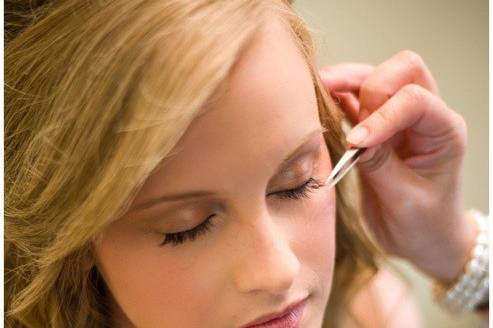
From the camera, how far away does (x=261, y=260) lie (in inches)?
24.0

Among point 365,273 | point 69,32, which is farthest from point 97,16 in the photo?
point 365,273

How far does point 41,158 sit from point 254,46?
0.73 ft

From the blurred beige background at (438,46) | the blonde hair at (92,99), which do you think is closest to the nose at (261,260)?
the blonde hair at (92,99)

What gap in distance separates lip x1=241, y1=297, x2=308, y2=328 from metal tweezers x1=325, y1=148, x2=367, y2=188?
13 cm

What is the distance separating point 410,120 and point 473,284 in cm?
33

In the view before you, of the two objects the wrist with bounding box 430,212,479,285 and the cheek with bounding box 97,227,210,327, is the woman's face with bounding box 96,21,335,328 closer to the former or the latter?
the cheek with bounding box 97,227,210,327

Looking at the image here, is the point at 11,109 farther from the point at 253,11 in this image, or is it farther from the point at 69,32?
the point at 253,11

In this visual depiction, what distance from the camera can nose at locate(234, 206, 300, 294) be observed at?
0.61 meters

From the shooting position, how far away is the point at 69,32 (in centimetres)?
58

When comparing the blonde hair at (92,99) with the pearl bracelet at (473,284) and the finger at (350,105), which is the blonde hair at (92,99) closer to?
the finger at (350,105)

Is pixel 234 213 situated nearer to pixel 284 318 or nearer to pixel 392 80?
pixel 284 318

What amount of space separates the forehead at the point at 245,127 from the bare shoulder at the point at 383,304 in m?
0.43

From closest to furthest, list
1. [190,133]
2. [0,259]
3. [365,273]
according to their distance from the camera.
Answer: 1. [190,133]
2. [0,259]
3. [365,273]

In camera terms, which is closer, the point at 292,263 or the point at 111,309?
the point at 292,263
